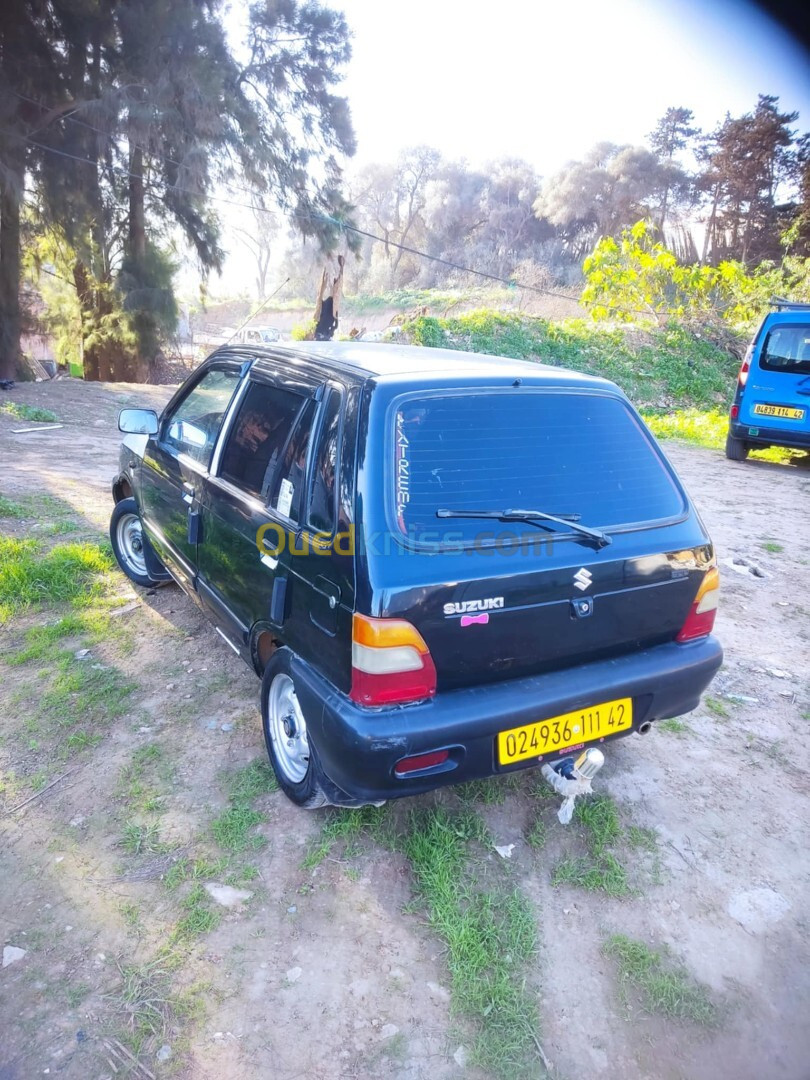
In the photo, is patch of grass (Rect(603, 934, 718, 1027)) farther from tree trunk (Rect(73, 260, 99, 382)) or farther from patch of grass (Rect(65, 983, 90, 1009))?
tree trunk (Rect(73, 260, 99, 382))

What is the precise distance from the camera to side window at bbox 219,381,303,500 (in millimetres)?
2566

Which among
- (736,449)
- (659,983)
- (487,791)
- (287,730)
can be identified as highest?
(736,449)

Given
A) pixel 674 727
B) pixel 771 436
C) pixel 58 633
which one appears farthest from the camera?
pixel 771 436

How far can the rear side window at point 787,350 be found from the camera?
8.38 m

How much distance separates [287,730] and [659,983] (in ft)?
4.77

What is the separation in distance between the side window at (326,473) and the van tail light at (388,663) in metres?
0.36

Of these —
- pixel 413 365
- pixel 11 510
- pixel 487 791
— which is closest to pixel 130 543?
pixel 11 510

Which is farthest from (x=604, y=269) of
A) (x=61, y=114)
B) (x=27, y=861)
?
(x=27, y=861)

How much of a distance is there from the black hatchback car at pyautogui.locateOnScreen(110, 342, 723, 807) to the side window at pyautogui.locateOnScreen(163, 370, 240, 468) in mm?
328

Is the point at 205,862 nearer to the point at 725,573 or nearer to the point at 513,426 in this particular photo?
the point at 513,426

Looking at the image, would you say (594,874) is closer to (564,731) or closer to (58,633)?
(564,731)

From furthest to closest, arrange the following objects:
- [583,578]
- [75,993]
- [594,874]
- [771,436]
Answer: [771,436] → [594,874] → [583,578] → [75,993]

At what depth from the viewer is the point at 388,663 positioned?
1967 millimetres

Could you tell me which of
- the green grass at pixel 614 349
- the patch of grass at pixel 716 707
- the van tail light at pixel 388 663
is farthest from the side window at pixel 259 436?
the green grass at pixel 614 349
